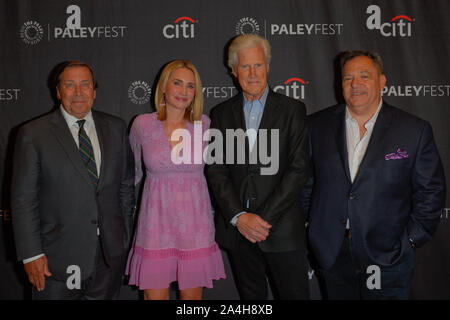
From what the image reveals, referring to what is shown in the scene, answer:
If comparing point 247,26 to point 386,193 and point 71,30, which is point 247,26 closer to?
point 71,30

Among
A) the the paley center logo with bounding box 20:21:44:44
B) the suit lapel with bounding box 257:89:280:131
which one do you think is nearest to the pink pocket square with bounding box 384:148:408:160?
the suit lapel with bounding box 257:89:280:131

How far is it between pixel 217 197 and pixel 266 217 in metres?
0.36

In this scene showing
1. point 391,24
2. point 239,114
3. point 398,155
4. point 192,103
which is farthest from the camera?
point 391,24

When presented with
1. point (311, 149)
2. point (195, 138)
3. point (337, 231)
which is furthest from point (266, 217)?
point (195, 138)

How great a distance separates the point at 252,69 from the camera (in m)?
2.24

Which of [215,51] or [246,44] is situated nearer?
[246,44]

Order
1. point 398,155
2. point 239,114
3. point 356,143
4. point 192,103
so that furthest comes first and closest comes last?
point 192,103
point 239,114
point 356,143
point 398,155

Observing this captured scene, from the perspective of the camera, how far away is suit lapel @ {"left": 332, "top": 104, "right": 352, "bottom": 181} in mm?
2148

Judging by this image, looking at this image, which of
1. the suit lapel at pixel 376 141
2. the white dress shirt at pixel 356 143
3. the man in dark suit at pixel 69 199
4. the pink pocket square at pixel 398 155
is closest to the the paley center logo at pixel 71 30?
the man in dark suit at pixel 69 199

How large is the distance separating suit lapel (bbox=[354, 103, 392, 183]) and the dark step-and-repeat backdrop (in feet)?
3.47

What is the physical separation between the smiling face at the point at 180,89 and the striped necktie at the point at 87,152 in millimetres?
621

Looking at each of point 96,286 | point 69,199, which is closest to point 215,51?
point 69,199

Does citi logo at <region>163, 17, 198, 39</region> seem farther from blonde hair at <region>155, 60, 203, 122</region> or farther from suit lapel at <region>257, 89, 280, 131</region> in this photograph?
suit lapel at <region>257, 89, 280, 131</region>

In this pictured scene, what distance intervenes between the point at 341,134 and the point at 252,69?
0.72 metres
